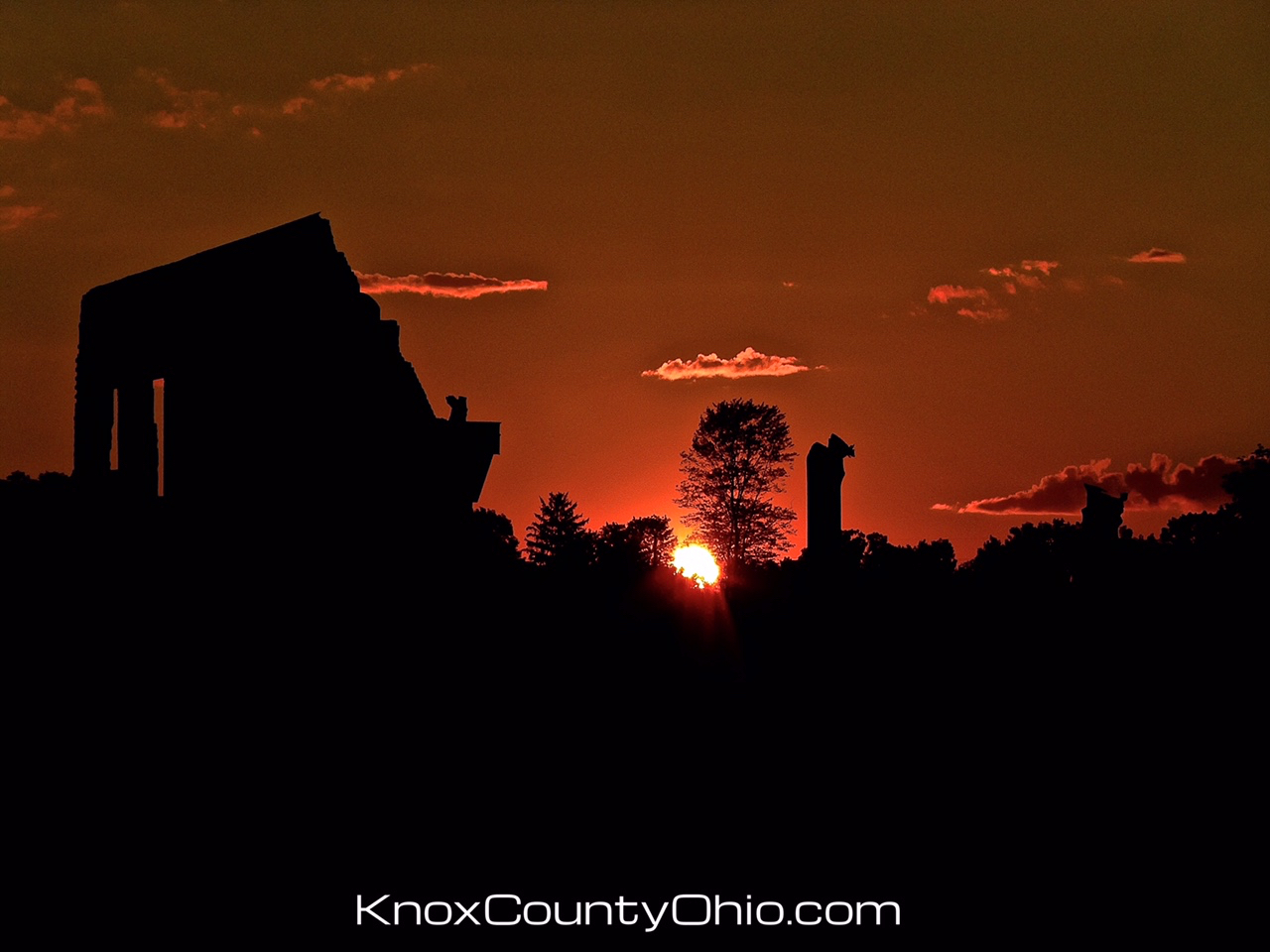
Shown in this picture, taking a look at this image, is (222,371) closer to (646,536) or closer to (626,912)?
(626,912)

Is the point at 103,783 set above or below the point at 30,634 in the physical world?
below

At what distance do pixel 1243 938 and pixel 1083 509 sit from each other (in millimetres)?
9174

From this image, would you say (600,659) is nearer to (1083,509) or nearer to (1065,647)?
(1065,647)

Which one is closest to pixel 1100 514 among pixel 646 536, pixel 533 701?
pixel 533 701

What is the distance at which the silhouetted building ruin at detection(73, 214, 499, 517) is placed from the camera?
17.8 m

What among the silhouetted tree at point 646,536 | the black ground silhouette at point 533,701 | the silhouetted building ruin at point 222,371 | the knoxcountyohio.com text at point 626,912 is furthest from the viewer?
the silhouetted tree at point 646,536

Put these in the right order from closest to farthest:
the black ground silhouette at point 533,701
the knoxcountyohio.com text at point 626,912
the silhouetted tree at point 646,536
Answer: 1. the knoxcountyohio.com text at point 626,912
2. the black ground silhouette at point 533,701
3. the silhouetted tree at point 646,536

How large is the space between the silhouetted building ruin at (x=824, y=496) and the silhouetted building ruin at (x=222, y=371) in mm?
6558

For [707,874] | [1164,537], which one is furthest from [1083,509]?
[1164,537]

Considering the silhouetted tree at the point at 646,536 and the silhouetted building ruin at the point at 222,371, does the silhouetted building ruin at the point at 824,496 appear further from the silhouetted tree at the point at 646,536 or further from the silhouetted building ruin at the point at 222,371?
the silhouetted tree at the point at 646,536

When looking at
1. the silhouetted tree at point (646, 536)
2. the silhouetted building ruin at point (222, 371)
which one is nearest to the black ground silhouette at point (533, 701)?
the silhouetted building ruin at point (222, 371)

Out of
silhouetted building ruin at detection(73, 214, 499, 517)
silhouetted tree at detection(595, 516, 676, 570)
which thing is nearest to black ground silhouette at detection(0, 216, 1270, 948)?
silhouetted building ruin at detection(73, 214, 499, 517)

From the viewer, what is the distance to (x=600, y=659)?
14.7 metres

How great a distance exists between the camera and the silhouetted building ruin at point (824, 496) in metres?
18.7
